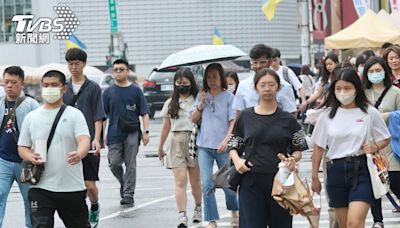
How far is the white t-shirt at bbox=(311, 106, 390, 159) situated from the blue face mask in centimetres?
179

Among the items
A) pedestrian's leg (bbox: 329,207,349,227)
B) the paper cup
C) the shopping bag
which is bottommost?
pedestrian's leg (bbox: 329,207,349,227)

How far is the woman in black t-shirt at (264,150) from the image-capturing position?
29.4 ft

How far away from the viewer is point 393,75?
1212 cm

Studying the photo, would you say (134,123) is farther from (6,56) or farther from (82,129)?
(6,56)

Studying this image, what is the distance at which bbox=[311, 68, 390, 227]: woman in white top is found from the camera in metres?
9.15

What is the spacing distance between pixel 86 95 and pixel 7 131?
137cm

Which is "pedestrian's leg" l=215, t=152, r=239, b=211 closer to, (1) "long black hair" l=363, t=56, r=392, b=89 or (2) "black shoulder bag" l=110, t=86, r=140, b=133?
(1) "long black hair" l=363, t=56, r=392, b=89

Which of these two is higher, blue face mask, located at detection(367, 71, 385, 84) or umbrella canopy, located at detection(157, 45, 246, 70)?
umbrella canopy, located at detection(157, 45, 246, 70)

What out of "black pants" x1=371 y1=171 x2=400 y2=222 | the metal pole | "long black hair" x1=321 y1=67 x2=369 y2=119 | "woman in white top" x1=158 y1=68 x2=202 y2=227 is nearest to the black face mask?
"woman in white top" x1=158 y1=68 x2=202 y2=227

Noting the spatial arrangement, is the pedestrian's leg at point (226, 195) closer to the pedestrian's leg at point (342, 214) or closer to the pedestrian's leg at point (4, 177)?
the pedestrian's leg at point (4, 177)

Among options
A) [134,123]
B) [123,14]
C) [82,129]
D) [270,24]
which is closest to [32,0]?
[123,14]

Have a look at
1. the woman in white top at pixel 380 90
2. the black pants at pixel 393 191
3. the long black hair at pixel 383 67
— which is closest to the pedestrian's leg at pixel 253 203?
the woman in white top at pixel 380 90

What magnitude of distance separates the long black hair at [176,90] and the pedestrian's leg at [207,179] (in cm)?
95

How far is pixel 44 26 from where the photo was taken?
69.2 m
